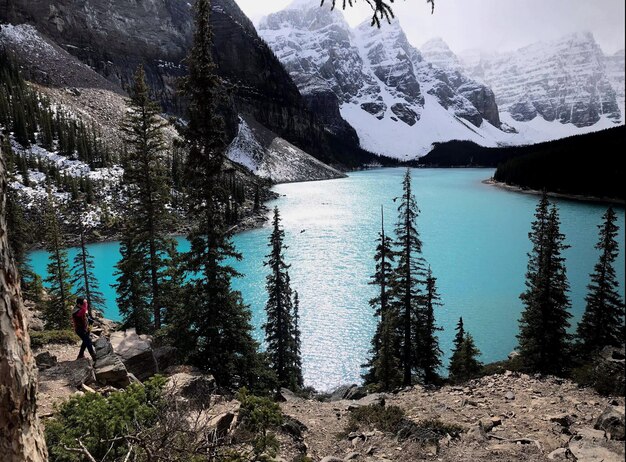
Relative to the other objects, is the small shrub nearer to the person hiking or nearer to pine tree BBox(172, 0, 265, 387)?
pine tree BBox(172, 0, 265, 387)

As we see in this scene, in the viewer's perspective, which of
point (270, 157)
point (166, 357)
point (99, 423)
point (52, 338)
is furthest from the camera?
point (270, 157)

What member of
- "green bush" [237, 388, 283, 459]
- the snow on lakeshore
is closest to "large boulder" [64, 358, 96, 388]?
"green bush" [237, 388, 283, 459]

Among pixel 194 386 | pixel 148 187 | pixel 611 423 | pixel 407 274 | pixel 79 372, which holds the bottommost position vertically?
pixel 194 386

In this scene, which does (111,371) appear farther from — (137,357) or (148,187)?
(148,187)

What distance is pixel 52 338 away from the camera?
15.2 m

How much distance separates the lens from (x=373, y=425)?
1083 centimetres

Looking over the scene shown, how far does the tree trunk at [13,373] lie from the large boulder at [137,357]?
30.0ft

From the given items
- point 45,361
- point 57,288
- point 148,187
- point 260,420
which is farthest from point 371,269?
point 260,420

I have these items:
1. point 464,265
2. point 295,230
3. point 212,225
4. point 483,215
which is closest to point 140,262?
point 212,225

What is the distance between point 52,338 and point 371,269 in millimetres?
32950

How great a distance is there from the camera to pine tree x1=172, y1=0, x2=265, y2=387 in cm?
1417

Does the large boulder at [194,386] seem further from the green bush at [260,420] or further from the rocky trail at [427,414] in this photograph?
the green bush at [260,420]

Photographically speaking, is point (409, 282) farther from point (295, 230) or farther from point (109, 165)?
point (109, 165)

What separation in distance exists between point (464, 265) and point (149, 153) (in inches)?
1458
